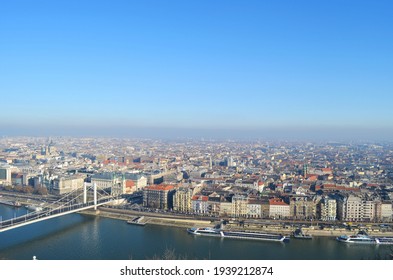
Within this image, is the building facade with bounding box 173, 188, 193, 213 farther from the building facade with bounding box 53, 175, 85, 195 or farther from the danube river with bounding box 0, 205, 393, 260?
the building facade with bounding box 53, 175, 85, 195

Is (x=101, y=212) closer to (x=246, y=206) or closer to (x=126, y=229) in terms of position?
(x=126, y=229)

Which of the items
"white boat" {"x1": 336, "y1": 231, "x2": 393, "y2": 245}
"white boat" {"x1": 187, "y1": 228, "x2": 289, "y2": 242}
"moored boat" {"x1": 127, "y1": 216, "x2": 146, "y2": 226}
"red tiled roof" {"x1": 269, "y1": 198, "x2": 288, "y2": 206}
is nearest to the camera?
"white boat" {"x1": 336, "y1": 231, "x2": 393, "y2": 245}

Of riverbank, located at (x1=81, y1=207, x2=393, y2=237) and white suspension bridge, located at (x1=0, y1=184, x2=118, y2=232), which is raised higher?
white suspension bridge, located at (x1=0, y1=184, x2=118, y2=232)

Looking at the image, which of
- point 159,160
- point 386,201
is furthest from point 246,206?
point 159,160

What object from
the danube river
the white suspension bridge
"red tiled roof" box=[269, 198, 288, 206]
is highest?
"red tiled roof" box=[269, 198, 288, 206]

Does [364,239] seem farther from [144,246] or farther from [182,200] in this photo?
[182,200]

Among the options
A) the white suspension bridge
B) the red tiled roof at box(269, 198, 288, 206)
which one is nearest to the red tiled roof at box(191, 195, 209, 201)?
the red tiled roof at box(269, 198, 288, 206)

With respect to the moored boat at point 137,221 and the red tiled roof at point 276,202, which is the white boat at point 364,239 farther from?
the moored boat at point 137,221

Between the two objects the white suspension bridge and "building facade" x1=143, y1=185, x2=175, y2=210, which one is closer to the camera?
the white suspension bridge
